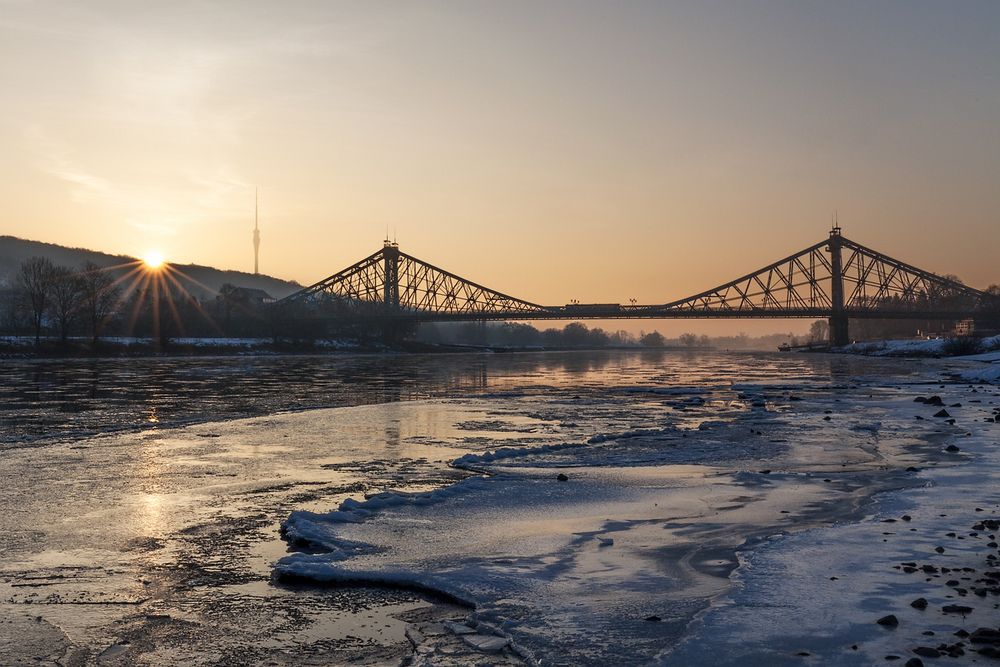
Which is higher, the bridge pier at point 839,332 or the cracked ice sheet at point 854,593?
the bridge pier at point 839,332

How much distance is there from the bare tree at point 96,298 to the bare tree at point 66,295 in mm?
713

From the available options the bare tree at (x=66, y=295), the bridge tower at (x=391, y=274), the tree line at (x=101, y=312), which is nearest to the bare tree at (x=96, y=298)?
the tree line at (x=101, y=312)

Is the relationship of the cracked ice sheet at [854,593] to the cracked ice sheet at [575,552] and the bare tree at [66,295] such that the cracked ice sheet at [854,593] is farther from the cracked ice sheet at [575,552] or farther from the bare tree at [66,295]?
the bare tree at [66,295]

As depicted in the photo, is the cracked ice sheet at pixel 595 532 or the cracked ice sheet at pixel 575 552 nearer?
the cracked ice sheet at pixel 575 552

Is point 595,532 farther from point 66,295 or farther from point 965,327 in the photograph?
point 965,327

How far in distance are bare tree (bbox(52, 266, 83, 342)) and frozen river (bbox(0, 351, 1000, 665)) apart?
238ft

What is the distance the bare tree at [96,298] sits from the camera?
87631mm

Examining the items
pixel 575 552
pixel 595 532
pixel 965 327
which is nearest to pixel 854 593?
pixel 575 552

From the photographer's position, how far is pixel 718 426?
22438 millimetres

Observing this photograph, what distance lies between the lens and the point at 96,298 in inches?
3578

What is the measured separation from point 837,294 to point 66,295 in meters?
127

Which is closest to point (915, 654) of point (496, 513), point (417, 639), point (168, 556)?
point (417, 639)

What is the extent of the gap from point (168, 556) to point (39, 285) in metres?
91.0

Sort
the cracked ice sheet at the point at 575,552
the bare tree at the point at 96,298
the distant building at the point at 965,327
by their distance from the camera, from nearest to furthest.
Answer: the cracked ice sheet at the point at 575,552
the bare tree at the point at 96,298
the distant building at the point at 965,327
